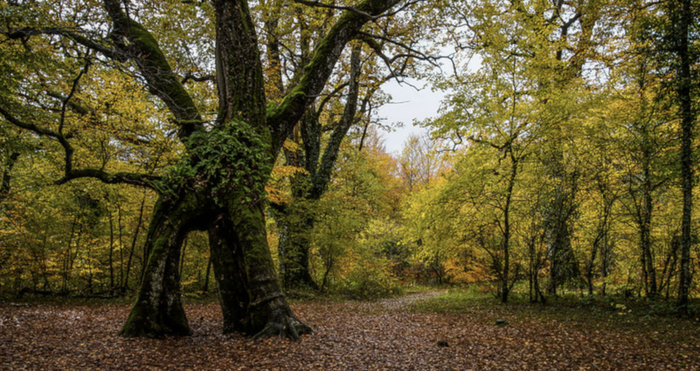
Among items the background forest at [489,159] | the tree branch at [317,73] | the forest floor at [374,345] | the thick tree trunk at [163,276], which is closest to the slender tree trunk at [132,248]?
the background forest at [489,159]

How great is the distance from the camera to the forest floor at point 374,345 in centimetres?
391

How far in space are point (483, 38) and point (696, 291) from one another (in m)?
7.98

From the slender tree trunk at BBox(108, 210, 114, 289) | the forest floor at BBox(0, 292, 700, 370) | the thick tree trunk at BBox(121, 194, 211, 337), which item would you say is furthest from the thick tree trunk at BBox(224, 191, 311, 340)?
the slender tree trunk at BBox(108, 210, 114, 289)

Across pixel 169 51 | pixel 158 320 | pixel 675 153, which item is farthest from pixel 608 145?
pixel 169 51

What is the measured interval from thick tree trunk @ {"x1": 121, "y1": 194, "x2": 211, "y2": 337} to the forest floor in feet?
0.74

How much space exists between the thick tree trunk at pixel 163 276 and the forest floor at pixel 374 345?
23 centimetres

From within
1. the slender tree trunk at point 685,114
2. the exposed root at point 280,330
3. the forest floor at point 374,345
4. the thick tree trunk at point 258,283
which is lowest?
the forest floor at point 374,345

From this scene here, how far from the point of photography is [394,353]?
4566 millimetres

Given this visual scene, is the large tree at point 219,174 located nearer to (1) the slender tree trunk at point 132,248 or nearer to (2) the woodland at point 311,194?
(2) the woodland at point 311,194

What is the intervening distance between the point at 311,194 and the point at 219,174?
6849mm

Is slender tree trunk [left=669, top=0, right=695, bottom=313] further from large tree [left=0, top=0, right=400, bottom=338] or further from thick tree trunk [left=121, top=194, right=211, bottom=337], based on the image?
thick tree trunk [left=121, top=194, right=211, bottom=337]

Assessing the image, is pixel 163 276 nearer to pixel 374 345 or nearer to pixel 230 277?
pixel 230 277

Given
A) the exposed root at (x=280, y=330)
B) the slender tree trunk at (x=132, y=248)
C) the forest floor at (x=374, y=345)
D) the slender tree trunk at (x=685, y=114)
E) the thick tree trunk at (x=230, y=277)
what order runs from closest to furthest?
the forest floor at (x=374, y=345) < the exposed root at (x=280, y=330) < the thick tree trunk at (x=230, y=277) < the slender tree trunk at (x=685, y=114) < the slender tree trunk at (x=132, y=248)

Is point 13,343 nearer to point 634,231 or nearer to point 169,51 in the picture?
point 169,51
